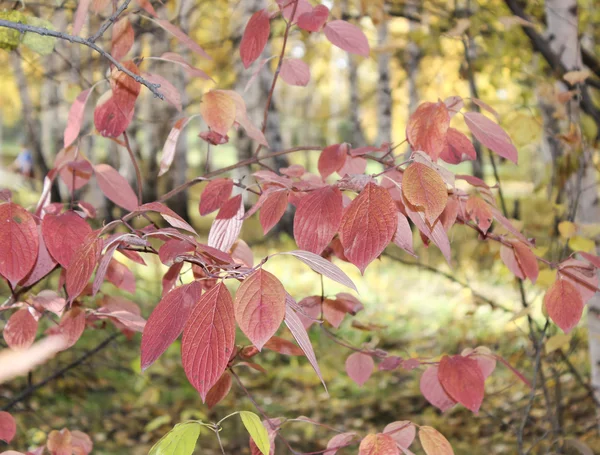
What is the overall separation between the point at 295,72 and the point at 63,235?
0.58 m

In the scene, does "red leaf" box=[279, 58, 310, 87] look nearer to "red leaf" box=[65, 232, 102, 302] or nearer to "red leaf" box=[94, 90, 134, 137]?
"red leaf" box=[94, 90, 134, 137]

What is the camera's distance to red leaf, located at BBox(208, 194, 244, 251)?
100 cm

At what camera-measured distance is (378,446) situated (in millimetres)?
848

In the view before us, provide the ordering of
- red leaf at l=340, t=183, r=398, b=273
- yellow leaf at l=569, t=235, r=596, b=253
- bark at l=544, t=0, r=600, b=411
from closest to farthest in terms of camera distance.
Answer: red leaf at l=340, t=183, r=398, b=273, yellow leaf at l=569, t=235, r=596, b=253, bark at l=544, t=0, r=600, b=411

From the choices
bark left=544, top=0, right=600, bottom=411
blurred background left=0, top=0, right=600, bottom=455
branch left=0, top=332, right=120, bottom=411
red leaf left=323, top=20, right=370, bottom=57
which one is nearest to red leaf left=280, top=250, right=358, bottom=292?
red leaf left=323, top=20, right=370, bottom=57

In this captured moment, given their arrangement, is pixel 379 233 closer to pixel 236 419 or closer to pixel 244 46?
pixel 244 46

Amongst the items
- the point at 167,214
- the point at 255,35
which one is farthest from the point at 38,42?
the point at 167,214

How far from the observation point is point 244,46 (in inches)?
44.1

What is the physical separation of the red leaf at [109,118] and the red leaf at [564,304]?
0.77 m

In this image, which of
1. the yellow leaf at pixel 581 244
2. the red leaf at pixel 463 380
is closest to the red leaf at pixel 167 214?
the red leaf at pixel 463 380

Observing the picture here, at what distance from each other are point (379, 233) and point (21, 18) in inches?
33.3

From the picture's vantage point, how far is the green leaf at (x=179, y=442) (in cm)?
74

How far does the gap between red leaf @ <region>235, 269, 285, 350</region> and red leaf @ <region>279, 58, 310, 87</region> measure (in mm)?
638

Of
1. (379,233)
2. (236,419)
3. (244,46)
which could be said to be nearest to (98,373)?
(236,419)
